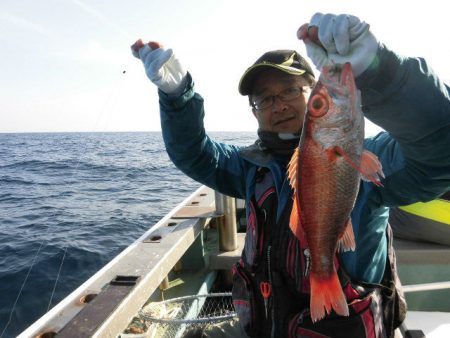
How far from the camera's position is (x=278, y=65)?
2279 millimetres

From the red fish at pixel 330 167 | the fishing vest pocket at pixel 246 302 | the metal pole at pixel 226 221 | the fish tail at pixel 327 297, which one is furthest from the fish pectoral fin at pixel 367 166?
the metal pole at pixel 226 221

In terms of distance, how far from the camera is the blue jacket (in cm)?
147

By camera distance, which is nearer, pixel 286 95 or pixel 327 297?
pixel 327 297

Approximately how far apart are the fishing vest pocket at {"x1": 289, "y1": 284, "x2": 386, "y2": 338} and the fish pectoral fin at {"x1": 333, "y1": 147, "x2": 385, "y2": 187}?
775 mm

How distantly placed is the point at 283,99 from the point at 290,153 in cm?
36

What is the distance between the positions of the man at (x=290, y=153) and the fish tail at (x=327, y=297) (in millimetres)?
272

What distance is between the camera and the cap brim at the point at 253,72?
2279mm

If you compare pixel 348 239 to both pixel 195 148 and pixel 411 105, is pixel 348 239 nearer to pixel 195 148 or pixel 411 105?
pixel 411 105

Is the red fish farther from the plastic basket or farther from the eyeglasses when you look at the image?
the plastic basket

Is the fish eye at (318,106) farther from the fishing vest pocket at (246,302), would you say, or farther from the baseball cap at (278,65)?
the fishing vest pocket at (246,302)

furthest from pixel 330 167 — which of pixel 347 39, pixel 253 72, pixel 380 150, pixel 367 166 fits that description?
pixel 253 72

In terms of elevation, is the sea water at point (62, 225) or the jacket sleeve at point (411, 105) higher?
the jacket sleeve at point (411, 105)

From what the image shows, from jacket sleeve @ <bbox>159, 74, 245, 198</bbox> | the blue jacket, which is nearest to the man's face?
the blue jacket

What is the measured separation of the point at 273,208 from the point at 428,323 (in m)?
1.83
